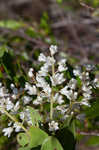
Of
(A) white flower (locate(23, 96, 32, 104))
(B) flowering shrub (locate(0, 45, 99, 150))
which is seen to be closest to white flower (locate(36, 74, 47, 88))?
(B) flowering shrub (locate(0, 45, 99, 150))

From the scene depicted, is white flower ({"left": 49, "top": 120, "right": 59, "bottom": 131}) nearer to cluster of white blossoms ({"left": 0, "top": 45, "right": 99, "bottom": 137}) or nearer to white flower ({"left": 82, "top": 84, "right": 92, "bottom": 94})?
cluster of white blossoms ({"left": 0, "top": 45, "right": 99, "bottom": 137})

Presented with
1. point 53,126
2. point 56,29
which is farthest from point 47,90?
point 56,29

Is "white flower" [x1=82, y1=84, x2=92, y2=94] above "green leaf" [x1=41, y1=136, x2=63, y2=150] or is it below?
above

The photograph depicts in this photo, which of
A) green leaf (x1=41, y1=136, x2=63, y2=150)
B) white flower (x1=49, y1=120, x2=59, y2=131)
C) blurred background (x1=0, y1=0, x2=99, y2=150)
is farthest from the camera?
blurred background (x1=0, y1=0, x2=99, y2=150)

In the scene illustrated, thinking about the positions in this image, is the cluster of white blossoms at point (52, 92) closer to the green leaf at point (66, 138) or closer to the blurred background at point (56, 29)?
the green leaf at point (66, 138)

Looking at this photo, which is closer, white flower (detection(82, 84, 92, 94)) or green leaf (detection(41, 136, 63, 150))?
green leaf (detection(41, 136, 63, 150))

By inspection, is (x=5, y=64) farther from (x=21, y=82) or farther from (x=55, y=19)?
(x=55, y=19)
